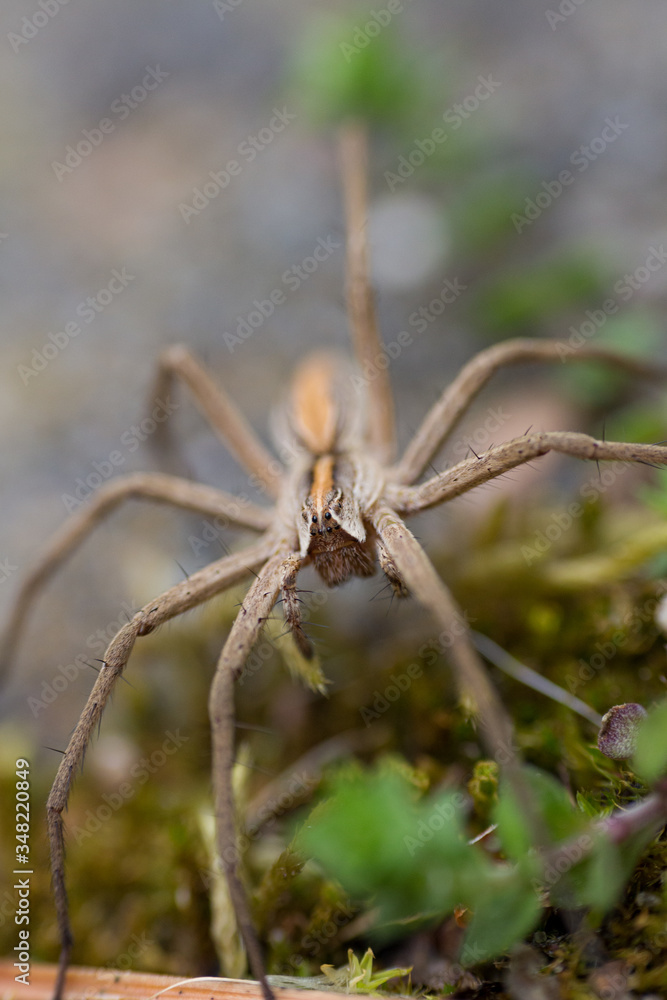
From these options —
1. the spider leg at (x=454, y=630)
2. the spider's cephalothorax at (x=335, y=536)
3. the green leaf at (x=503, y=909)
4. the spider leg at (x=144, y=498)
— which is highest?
the spider leg at (x=144, y=498)

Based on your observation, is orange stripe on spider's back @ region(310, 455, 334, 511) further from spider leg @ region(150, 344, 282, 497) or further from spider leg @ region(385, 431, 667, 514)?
spider leg @ region(150, 344, 282, 497)

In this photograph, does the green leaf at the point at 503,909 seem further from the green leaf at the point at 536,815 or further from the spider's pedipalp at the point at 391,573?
the spider's pedipalp at the point at 391,573

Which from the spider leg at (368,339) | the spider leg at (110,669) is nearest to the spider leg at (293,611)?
the spider leg at (110,669)

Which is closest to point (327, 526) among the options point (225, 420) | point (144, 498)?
point (144, 498)

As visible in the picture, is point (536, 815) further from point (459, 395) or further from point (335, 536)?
point (459, 395)

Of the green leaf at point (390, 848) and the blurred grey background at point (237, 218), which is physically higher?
the blurred grey background at point (237, 218)

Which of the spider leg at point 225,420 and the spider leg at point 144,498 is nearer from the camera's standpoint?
the spider leg at point 144,498

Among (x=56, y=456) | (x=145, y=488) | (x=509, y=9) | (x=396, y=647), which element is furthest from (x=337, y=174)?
(x=396, y=647)

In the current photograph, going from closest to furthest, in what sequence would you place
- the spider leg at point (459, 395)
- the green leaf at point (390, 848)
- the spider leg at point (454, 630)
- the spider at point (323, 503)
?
the green leaf at point (390, 848) < the spider leg at point (454, 630) < the spider at point (323, 503) < the spider leg at point (459, 395)
